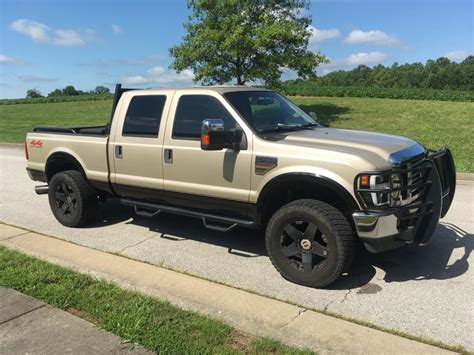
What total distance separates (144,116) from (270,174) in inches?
77.8

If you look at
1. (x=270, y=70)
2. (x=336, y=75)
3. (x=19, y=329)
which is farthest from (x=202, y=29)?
(x=336, y=75)

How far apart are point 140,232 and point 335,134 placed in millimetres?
2950

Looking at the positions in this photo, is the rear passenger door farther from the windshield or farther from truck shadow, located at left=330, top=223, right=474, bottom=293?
truck shadow, located at left=330, top=223, right=474, bottom=293

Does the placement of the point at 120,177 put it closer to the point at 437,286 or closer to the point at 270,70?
the point at 437,286

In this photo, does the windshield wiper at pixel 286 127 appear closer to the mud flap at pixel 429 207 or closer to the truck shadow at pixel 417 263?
the mud flap at pixel 429 207

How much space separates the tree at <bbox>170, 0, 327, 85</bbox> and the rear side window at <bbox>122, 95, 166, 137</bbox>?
15.3 m

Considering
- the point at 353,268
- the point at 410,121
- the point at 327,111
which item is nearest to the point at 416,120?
the point at 410,121

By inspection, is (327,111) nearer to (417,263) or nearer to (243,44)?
(243,44)

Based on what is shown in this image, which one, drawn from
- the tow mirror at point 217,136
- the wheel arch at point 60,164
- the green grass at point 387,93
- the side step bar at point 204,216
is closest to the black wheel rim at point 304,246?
the side step bar at point 204,216

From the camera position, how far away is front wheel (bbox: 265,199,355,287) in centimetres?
429

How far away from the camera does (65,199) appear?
6680 millimetres

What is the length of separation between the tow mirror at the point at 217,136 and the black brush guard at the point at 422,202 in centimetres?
132

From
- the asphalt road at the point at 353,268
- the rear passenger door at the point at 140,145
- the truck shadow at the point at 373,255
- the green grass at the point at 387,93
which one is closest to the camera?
the asphalt road at the point at 353,268

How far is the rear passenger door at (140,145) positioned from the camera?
558 cm
